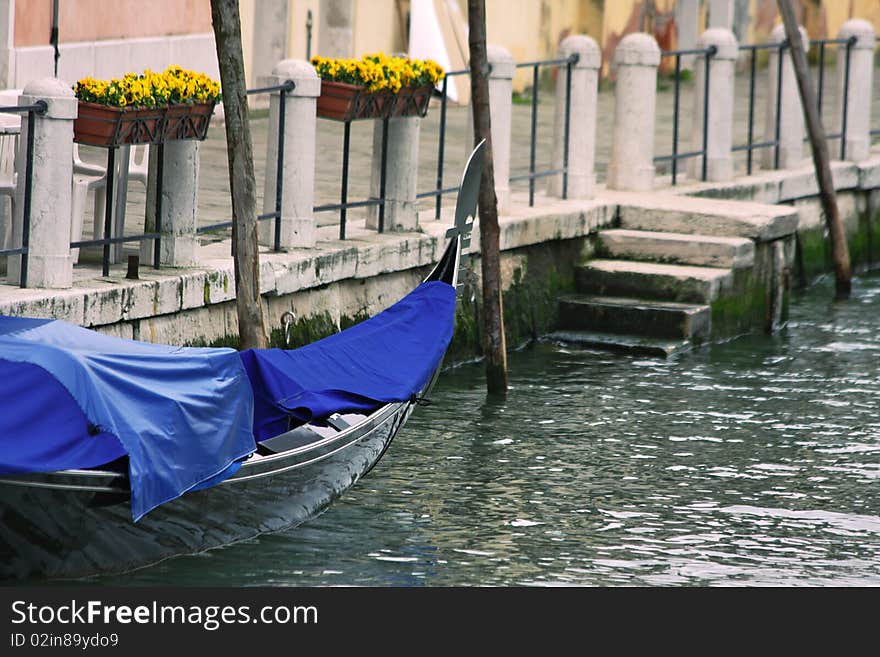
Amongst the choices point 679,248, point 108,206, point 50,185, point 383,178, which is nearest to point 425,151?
point 679,248

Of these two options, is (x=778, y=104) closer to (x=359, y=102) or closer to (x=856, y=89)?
(x=856, y=89)

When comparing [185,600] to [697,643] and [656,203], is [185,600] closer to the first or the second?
[697,643]

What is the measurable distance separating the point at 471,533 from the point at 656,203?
5.09m

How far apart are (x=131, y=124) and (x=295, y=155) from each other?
159 cm

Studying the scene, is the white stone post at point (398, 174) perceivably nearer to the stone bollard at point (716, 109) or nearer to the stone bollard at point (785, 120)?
the stone bollard at point (716, 109)

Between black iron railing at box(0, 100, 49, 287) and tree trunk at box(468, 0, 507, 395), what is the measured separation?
255cm

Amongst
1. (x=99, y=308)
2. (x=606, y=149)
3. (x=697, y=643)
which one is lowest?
(x=697, y=643)

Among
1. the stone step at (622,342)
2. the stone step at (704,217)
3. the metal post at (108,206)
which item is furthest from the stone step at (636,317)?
the metal post at (108,206)

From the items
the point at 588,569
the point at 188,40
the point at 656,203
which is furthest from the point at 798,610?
the point at 188,40

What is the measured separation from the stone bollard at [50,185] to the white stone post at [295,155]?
1.78 meters

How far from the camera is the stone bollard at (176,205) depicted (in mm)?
9352

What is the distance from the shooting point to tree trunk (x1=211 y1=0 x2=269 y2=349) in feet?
26.8

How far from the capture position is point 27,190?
8453 mm

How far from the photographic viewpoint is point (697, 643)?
7.02 metres
